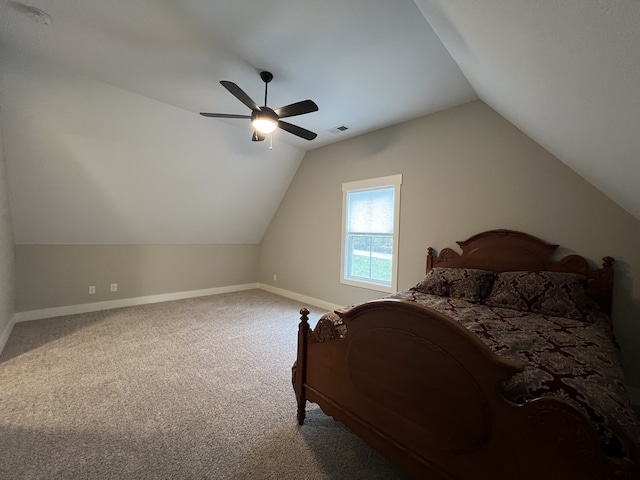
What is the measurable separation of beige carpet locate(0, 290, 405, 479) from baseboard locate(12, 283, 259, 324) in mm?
234

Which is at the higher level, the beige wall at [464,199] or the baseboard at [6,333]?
the beige wall at [464,199]

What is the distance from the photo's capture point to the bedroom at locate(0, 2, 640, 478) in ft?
7.79

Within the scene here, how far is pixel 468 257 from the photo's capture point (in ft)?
9.95

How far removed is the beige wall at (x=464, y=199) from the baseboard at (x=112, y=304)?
1958mm

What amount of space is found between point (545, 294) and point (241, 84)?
3.44 metres

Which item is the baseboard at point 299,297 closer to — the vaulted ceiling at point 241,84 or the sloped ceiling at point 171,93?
the sloped ceiling at point 171,93

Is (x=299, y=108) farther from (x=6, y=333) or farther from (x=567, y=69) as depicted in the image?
(x=6, y=333)

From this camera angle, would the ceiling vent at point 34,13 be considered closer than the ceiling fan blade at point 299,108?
Yes

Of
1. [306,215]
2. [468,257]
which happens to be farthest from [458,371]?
[306,215]

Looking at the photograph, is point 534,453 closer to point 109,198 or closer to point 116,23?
point 116,23

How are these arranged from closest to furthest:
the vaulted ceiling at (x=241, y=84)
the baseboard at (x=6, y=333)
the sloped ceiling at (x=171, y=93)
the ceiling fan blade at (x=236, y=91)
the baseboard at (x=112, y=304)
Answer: the vaulted ceiling at (x=241, y=84) < the sloped ceiling at (x=171, y=93) < the ceiling fan blade at (x=236, y=91) < the baseboard at (x=6, y=333) < the baseboard at (x=112, y=304)

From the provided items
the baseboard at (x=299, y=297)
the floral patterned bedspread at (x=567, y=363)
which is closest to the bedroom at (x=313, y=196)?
the baseboard at (x=299, y=297)

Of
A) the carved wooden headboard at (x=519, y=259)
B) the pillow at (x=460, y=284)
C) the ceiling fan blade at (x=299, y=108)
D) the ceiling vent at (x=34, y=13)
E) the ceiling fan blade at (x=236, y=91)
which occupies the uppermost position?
the ceiling vent at (x=34, y=13)

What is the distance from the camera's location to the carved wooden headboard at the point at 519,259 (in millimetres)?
2354
